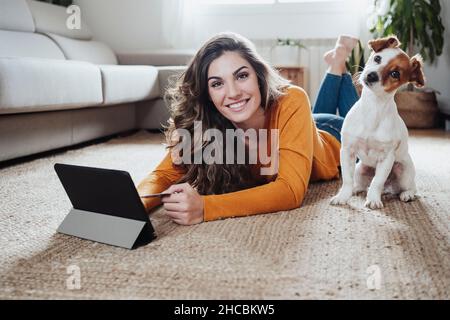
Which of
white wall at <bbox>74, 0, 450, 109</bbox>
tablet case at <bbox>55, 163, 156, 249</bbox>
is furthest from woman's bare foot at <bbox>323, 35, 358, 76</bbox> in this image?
white wall at <bbox>74, 0, 450, 109</bbox>

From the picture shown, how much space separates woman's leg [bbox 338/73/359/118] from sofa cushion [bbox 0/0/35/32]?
197 centimetres

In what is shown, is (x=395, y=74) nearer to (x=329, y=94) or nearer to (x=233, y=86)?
(x=233, y=86)

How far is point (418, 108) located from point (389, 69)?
2270 millimetres

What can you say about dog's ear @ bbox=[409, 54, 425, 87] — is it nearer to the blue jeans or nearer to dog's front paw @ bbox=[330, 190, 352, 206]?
dog's front paw @ bbox=[330, 190, 352, 206]

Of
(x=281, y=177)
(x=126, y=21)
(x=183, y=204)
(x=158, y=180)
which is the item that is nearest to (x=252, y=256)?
(x=183, y=204)

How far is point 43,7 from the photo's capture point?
3.19 m

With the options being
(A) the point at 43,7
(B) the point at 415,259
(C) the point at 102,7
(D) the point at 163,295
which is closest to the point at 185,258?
(D) the point at 163,295

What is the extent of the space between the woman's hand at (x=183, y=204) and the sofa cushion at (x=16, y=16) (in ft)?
7.27

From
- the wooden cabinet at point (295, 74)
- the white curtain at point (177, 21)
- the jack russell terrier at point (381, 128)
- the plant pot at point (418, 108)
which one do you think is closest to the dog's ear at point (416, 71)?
the jack russell terrier at point (381, 128)

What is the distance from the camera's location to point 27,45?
2859mm

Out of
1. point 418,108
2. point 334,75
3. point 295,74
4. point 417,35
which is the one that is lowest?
point 418,108

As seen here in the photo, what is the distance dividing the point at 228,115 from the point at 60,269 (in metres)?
0.61

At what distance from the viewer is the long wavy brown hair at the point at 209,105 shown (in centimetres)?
127

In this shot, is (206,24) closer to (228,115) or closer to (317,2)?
(317,2)
